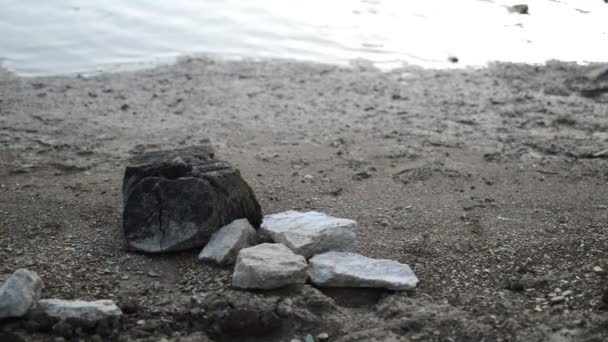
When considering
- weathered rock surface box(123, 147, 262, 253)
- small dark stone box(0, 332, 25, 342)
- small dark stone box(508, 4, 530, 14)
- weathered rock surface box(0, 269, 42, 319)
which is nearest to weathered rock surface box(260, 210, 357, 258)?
weathered rock surface box(123, 147, 262, 253)

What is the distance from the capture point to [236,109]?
579 cm

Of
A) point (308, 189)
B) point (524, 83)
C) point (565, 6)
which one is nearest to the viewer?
point (308, 189)

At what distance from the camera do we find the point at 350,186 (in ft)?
15.3

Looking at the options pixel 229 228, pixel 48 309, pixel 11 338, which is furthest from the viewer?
pixel 229 228

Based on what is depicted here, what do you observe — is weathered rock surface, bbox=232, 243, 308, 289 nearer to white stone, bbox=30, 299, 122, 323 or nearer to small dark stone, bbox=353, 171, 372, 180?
white stone, bbox=30, 299, 122, 323

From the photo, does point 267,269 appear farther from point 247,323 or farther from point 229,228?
point 229,228

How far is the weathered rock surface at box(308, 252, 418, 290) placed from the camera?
3.42 metres

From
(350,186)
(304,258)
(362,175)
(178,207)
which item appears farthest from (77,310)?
(362,175)

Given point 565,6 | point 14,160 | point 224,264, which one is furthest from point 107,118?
point 565,6

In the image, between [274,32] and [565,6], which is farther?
[565,6]

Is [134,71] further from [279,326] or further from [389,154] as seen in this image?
[279,326]

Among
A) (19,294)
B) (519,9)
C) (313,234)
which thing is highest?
(519,9)

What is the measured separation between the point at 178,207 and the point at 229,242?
32 centimetres

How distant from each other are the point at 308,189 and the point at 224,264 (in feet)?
3.68
